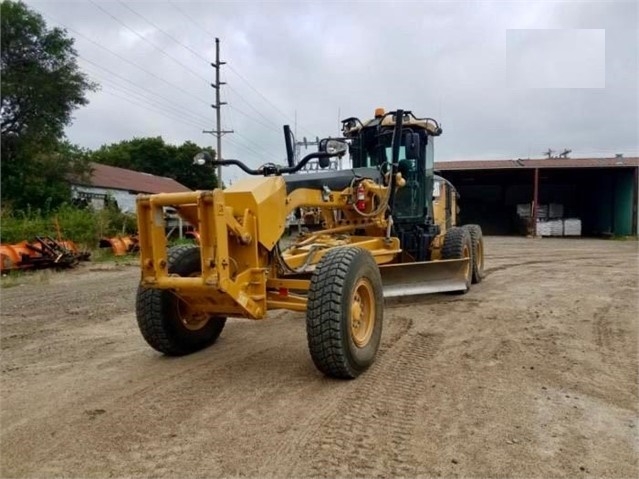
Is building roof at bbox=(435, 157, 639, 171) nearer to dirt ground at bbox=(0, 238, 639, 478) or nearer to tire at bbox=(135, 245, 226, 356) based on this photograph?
dirt ground at bbox=(0, 238, 639, 478)

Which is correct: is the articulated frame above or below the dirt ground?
above

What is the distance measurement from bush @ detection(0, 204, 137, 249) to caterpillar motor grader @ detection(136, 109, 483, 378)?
9871 mm

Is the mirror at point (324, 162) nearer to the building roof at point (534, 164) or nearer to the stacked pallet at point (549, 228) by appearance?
the building roof at point (534, 164)

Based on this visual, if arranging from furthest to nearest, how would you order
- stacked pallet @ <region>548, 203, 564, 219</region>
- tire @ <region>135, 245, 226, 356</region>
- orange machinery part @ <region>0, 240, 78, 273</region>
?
stacked pallet @ <region>548, 203, 564, 219</region>, orange machinery part @ <region>0, 240, 78, 273</region>, tire @ <region>135, 245, 226, 356</region>

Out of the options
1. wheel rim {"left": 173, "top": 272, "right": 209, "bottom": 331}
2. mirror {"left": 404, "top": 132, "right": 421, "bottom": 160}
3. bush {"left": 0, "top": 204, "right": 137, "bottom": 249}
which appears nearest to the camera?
wheel rim {"left": 173, "top": 272, "right": 209, "bottom": 331}

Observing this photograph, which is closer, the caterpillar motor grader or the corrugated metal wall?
the caterpillar motor grader

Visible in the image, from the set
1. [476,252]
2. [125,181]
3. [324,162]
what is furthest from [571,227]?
[125,181]

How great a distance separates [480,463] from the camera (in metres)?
2.98

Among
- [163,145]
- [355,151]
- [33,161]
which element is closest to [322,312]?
[355,151]

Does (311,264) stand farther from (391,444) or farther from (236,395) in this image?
(391,444)

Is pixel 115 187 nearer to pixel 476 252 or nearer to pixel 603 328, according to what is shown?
pixel 476 252

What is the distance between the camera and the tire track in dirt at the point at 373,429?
2.94m

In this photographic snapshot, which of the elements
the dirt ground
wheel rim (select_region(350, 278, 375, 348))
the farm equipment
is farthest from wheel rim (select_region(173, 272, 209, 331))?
the farm equipment

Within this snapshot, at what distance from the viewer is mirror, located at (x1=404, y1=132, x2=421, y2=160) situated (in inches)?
293
